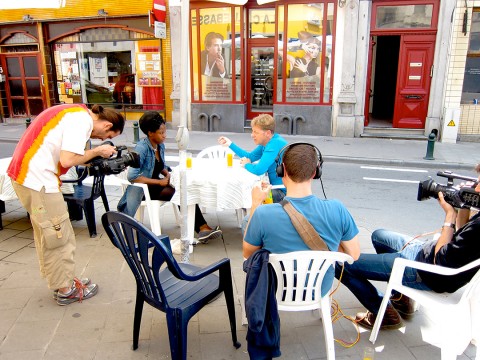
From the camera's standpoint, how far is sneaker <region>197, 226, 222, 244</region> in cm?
455

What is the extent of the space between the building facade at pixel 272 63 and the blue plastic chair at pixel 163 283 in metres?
8.59

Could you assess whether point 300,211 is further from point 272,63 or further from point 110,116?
point 272,63

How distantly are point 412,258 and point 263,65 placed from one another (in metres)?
10.5

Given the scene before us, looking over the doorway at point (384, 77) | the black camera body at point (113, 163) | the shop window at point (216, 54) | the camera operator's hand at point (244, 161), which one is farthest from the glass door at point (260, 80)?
the black camera body at point (113, 163)

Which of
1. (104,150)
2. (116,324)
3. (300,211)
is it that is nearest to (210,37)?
(104,150)

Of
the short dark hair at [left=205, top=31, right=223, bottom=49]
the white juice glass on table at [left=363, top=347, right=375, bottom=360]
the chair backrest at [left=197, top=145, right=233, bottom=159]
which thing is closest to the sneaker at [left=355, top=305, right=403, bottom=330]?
the white juice glass on table at [left=363, top=347, right=375, bottom=360]

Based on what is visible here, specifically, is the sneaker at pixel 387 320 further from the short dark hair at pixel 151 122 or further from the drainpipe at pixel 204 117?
the drainpipe at pixel 204 117

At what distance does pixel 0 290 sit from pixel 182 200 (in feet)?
5.87

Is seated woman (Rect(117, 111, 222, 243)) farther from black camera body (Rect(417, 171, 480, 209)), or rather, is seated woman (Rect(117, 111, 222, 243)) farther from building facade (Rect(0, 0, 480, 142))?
building facade (Rect(0, 0, 480, 142))

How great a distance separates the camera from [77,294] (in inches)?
131

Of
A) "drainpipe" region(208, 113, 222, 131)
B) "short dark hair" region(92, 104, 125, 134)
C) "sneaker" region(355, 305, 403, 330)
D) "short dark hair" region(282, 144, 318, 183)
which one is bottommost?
"sneaker" region(355, 305, 403, 330)

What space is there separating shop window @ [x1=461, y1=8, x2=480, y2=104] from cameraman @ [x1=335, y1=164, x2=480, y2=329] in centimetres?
968

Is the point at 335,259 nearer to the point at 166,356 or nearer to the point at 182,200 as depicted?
the point at 166,356

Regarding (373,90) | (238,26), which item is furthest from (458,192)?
(373,90)
